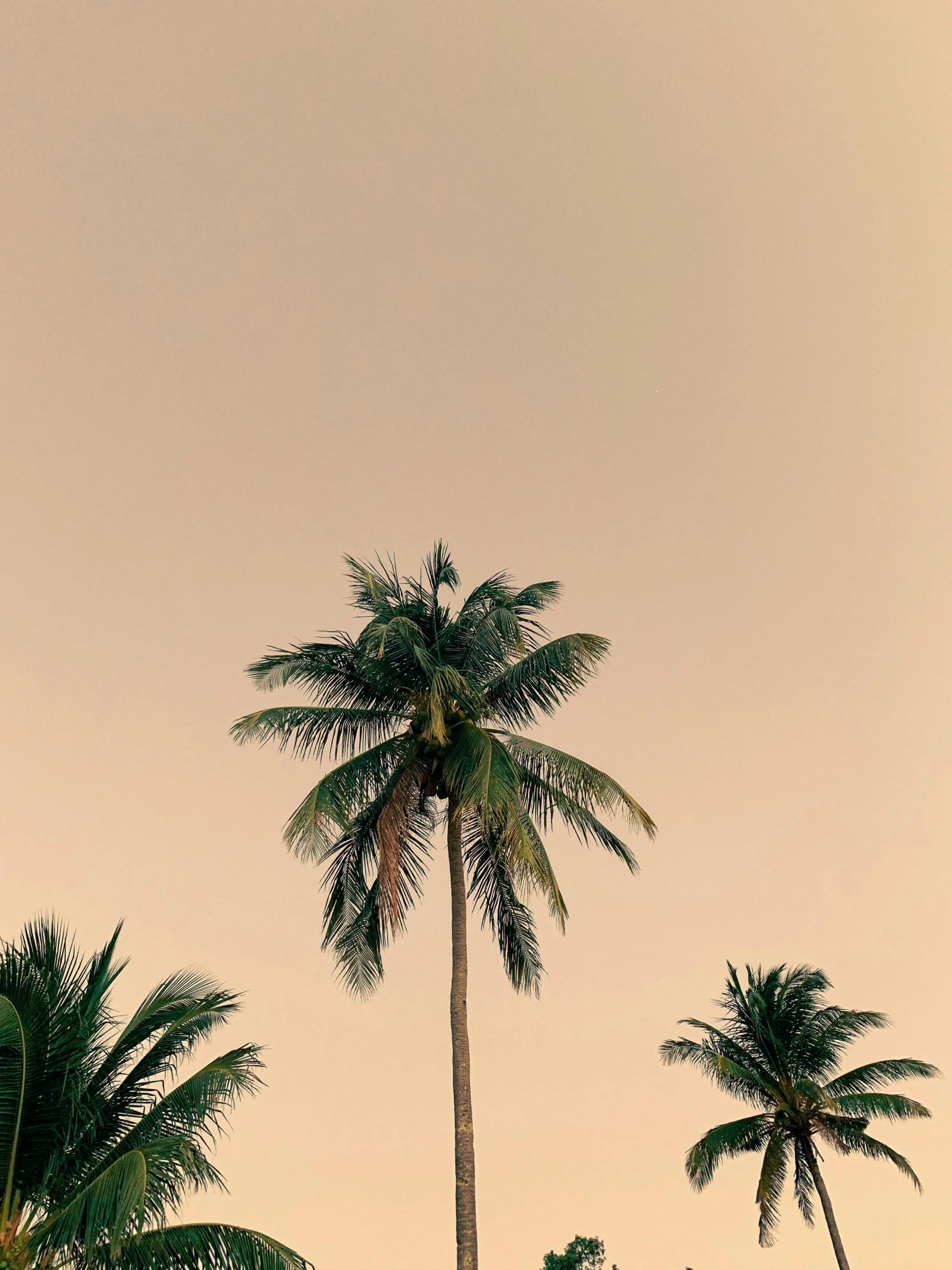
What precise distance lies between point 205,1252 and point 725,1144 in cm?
1784

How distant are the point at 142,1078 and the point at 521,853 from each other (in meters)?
6.41

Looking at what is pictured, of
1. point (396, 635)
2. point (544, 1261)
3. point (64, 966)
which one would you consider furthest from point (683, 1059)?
point (544, 1261)

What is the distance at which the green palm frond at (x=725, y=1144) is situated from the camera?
2562cm

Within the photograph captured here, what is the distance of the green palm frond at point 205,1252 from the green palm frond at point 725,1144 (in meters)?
17.2

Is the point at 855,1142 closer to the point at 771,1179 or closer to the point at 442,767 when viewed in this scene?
the point at 771,1179

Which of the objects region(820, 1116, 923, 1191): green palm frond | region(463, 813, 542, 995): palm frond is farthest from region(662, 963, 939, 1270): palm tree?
region(463, 813, 542, 995): palm frond

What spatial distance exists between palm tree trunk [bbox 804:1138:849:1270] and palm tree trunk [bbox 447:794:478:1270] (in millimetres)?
14214

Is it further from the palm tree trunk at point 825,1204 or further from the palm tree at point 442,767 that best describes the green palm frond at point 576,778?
the palm tree trunk at point 825,1204

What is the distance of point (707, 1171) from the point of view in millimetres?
25766

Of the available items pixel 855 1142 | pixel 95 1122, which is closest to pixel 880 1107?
pixel 855 1142

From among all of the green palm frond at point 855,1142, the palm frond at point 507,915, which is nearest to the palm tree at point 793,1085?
the green palm frond at point 855,1142

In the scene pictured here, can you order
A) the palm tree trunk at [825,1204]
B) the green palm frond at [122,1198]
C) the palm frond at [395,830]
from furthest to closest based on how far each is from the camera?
the palm tree trunk at [825,1204]
the palm frond at [395,830]
the green palm frond at [122,1198]

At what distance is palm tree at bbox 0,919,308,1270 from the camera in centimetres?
1135

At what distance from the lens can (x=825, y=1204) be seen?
2470cm
